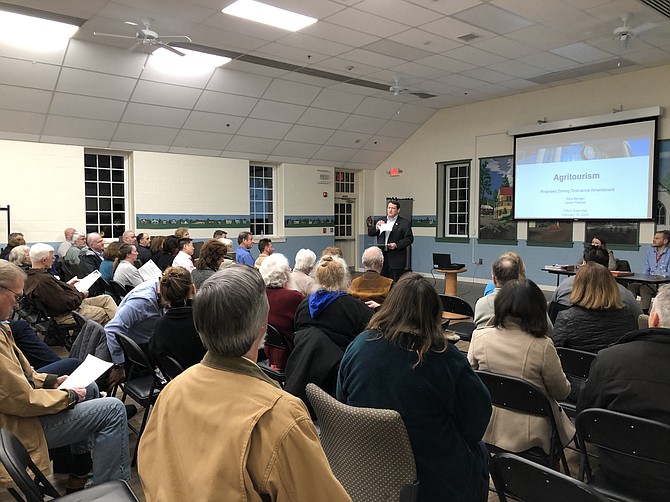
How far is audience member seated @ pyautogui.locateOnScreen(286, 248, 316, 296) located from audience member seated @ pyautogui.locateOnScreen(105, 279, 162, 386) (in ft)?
3.45

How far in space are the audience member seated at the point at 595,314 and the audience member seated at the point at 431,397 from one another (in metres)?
1.46

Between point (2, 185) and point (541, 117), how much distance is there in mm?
9851

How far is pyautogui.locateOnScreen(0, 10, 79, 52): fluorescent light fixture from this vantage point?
254 inches

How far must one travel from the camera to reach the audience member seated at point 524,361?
2176 mm

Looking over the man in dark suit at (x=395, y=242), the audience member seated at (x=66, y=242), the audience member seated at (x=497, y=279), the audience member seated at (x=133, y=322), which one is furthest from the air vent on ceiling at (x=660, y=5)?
the audience member seated at (x=66, y=242)

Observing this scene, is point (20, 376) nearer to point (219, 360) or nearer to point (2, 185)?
point (219, 360)

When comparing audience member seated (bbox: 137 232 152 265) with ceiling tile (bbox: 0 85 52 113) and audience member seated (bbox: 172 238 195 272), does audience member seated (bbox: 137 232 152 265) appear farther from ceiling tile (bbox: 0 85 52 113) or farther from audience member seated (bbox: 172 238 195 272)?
ceiling tile (bbox: 0 85 52 113)

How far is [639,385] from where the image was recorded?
1.81 m

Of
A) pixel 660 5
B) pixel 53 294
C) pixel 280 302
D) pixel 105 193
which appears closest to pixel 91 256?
pixel 53 294

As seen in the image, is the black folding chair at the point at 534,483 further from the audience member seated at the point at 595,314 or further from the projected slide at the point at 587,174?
the projected slide at the point at 587,174

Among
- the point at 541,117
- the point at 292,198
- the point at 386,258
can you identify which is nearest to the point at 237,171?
the point at 292,198

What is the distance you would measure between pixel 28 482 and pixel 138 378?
1842 mm

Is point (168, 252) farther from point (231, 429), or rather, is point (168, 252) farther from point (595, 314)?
point (231, 429)

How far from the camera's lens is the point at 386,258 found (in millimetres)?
6938
